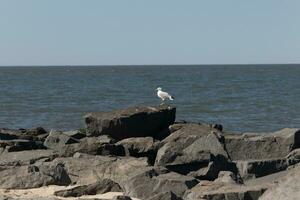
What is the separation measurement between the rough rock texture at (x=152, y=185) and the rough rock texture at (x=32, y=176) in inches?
38.2

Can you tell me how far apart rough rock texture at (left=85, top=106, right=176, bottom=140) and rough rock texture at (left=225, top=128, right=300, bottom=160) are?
2144 mm

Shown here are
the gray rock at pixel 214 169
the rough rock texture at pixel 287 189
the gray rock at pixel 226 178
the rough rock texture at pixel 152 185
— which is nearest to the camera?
the rough rock texture at pixel 287 189

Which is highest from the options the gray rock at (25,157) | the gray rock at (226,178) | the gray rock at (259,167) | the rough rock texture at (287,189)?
the rough rock texture at (287,189)

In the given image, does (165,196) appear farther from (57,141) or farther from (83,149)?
(57,141)

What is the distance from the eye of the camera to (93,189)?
9367 mm

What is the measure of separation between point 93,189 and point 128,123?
5.44 meters

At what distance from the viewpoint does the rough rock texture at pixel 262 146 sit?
13164mm

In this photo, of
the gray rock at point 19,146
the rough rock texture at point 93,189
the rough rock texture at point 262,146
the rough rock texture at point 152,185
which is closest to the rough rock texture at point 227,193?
the rough rock texture at point 152,185

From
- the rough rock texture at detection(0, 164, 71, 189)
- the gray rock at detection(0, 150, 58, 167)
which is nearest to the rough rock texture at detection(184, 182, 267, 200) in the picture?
the rough rock texture at detection(0, 164, 71, 189)

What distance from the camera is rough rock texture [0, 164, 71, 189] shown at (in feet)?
32.3

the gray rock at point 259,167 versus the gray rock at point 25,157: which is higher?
the gray rock at point 25,157

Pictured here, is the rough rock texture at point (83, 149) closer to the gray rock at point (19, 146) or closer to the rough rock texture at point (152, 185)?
the gray rock at point (19, 146)

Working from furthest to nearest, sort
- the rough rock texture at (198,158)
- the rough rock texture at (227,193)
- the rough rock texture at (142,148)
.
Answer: the rough rock texture at (142,148) → the rough rock texture at (198,158) → the rough rock texture at (227,193)

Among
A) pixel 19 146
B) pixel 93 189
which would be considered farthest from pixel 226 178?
pixel 19 146
